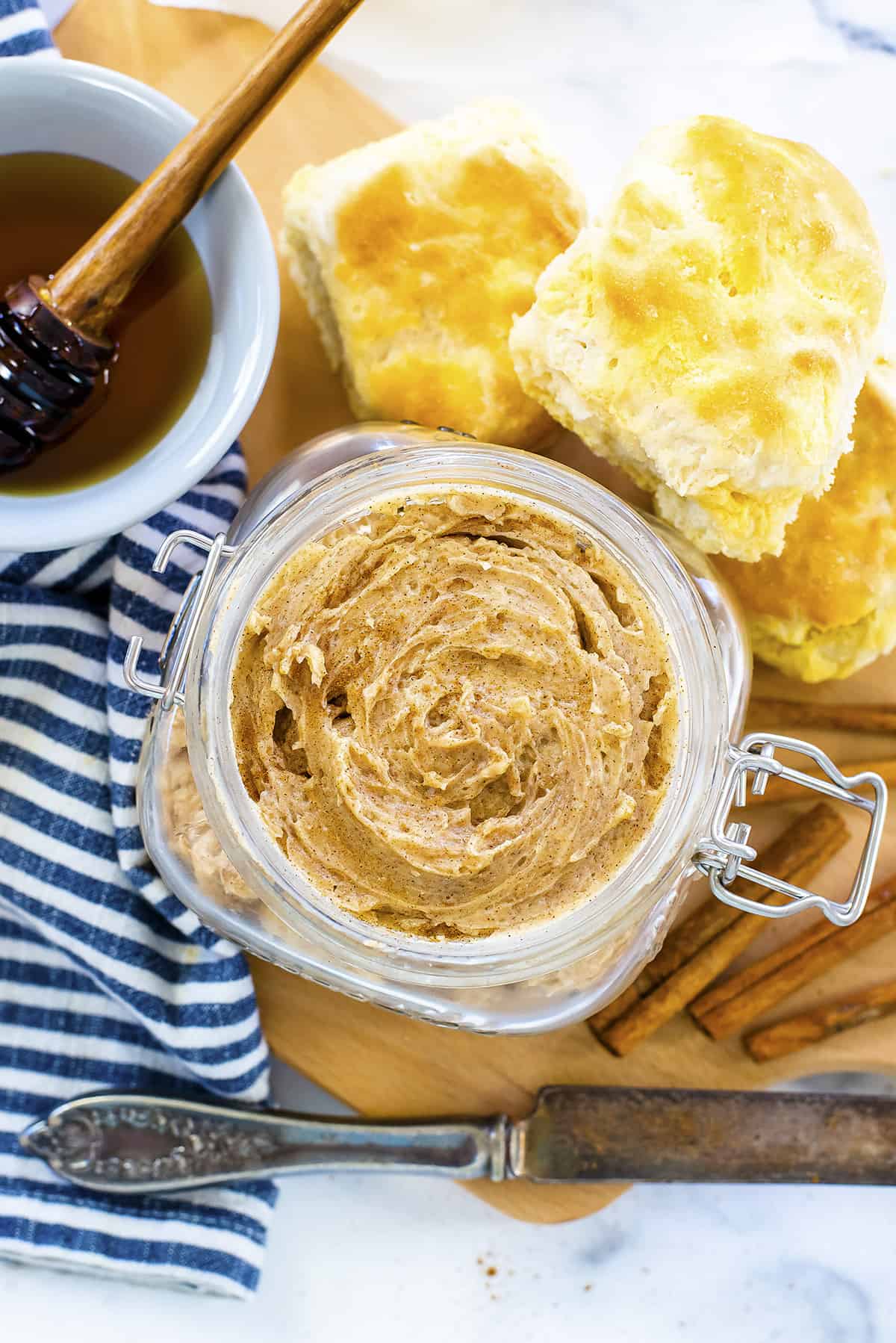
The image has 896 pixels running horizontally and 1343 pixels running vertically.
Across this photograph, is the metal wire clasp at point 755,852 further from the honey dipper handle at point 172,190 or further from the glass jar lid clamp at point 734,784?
the honey dipper handle at point 172,190

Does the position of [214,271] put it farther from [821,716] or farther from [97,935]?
[821,716]

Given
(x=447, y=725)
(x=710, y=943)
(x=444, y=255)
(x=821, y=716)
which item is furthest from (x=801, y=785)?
(x=444, y=255)

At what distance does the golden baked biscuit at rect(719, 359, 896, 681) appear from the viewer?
1.51 metres

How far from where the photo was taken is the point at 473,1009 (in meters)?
1.31

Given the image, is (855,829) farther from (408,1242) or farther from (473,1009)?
(408,1242)

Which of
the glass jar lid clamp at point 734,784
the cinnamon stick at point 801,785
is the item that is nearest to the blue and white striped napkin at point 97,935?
the glass jar lid clamp at point 734,784

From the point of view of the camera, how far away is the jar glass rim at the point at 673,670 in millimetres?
1199

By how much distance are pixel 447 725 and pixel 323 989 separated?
2.05 feet

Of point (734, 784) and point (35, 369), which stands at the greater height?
point (35, 369)

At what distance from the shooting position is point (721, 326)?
127 centimetres

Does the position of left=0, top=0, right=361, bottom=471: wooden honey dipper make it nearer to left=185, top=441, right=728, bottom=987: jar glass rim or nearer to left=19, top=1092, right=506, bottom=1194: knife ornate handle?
left=185, top=441, right=728, bottom=987: jar glass rim

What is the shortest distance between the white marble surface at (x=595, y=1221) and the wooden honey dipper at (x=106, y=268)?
0.42 metres

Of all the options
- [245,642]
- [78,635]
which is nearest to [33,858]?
[78,635]

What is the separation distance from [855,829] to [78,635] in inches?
44.9
